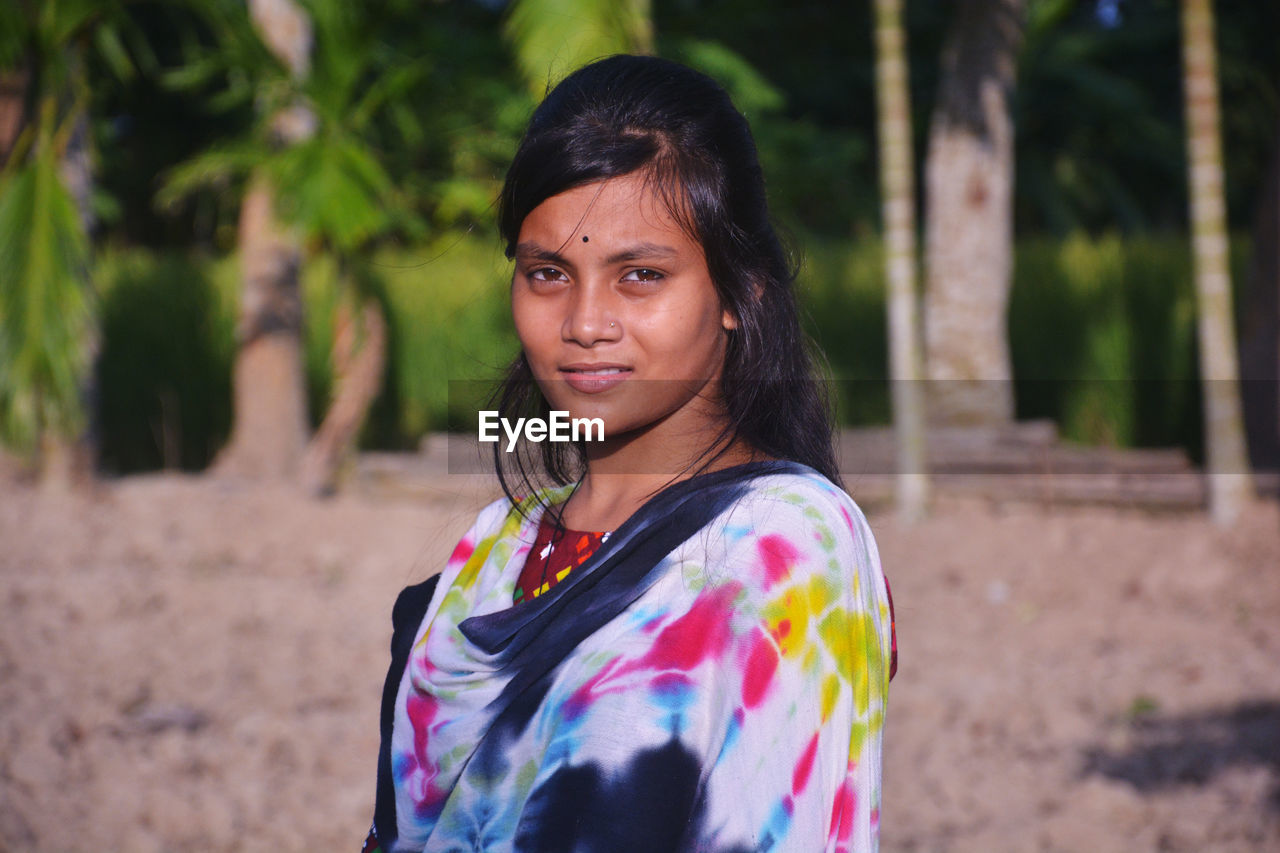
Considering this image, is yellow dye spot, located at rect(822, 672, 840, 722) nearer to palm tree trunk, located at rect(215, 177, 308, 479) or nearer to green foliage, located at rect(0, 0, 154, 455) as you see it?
green foliage, located at rect(0, 0, 154, 455)

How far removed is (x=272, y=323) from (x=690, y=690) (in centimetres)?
764

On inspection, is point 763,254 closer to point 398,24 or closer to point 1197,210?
point 1197,210

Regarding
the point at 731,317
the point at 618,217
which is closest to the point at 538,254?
the point at 618,217

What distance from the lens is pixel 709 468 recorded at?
45.6 inches

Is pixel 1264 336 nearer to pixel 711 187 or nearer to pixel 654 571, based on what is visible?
pixel 711 187

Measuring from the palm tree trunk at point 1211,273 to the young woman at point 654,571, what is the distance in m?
5.89

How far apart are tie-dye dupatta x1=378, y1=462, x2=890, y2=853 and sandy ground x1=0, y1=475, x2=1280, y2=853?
4.00 ft

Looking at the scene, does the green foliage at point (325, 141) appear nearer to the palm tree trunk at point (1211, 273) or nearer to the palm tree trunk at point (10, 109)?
the palm tree trunk at point (10, 109)

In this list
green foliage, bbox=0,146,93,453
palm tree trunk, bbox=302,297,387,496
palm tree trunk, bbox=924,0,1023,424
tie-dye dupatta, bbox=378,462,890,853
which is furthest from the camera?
palm tree trunk, bbox=924,0,1023,424

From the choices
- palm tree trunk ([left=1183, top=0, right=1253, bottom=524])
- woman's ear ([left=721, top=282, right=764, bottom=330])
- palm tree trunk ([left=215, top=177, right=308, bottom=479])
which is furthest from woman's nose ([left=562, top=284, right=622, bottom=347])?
palm tree trunk ([left=215, top=177, right=308, bottom=479])

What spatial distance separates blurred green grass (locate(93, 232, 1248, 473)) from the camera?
8.72 m

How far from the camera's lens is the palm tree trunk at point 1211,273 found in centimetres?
647

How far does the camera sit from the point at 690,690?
0.98 metres

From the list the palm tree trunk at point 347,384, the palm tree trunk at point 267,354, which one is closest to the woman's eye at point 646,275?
the palm tree trunk at point 347,384
